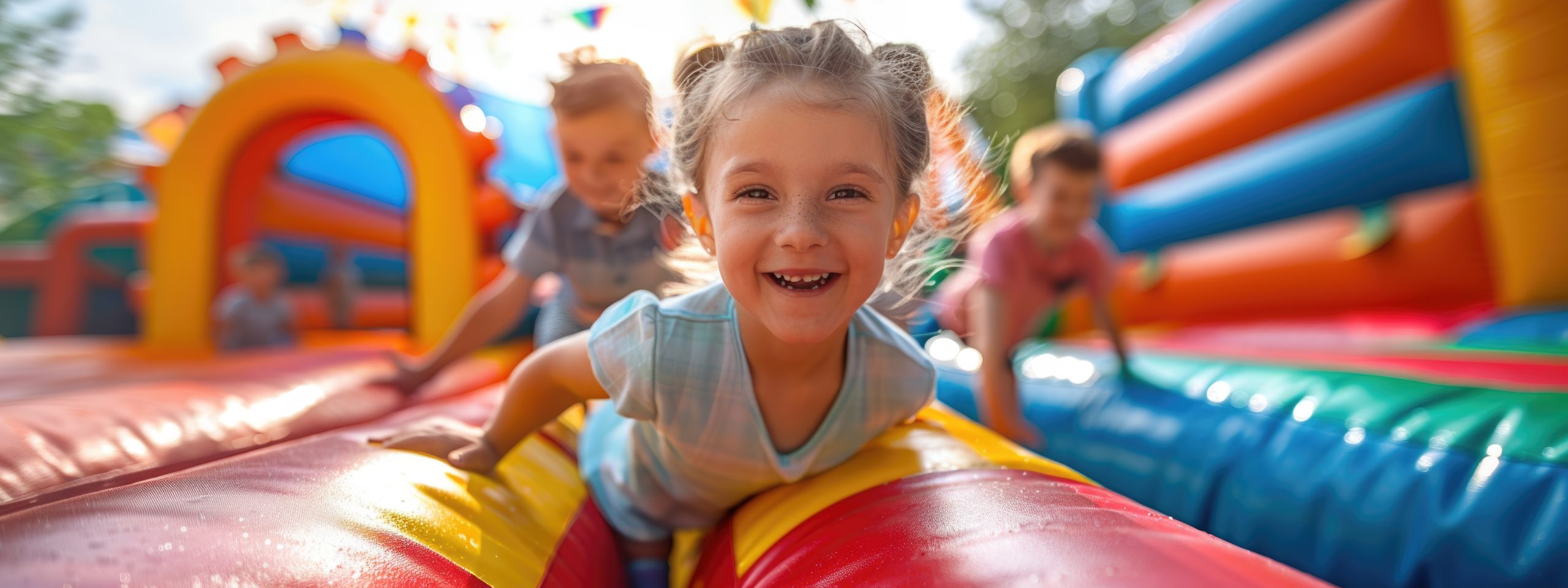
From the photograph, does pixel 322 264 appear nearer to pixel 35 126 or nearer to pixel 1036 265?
pixel 35 126

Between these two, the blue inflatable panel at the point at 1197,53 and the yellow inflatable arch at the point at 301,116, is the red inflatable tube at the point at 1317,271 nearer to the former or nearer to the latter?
the blue inflatable panel at the point at 1197,53

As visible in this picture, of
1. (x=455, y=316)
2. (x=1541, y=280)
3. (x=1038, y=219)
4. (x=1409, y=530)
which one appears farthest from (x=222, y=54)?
(x=1541, y=280)

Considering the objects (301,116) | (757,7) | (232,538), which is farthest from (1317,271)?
(301,116)

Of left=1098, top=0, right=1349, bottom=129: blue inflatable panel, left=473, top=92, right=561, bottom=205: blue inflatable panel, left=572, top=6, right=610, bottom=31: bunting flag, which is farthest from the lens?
left=473, top=92, right=561, bottom=205: blue inflatable panel

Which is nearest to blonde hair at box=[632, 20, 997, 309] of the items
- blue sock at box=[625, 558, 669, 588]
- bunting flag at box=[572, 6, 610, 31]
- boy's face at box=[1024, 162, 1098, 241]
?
blue sock at box=[625, 558, 669, 588]

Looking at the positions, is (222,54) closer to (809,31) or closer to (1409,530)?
(809,31)

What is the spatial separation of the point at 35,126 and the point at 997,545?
12.8 ft

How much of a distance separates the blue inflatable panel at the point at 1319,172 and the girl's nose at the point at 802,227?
1885mm

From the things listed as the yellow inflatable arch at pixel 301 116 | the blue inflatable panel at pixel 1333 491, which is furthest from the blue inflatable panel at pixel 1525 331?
the yellow inflatable arch at pixel 301 116

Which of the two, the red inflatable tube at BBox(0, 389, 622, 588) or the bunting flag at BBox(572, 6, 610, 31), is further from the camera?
the bunting flag at BBox(572, 6, 610, 31)

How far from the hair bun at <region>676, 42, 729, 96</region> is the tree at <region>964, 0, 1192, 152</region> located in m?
8.92

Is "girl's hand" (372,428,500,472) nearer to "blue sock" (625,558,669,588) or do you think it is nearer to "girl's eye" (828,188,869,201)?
"blue sock" (625,558,669,588)

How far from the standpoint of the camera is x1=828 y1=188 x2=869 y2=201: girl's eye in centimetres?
75

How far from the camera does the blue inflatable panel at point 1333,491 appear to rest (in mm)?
880
